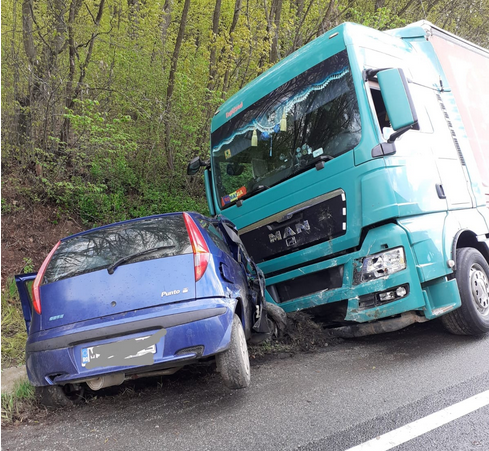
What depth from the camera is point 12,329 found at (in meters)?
5.83

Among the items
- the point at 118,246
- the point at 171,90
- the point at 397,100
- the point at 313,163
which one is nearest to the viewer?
the point at 118,246

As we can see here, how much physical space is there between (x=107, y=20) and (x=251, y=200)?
8.45m

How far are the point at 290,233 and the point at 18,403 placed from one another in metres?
2.87

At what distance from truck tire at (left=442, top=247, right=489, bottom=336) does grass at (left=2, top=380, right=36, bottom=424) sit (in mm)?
3944

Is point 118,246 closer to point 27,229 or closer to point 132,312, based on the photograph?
point 132,312

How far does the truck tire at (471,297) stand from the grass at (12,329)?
185 inches

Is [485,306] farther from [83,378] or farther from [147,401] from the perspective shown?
[83,378]

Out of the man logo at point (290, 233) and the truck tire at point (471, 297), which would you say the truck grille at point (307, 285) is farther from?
the truck tire at point (471, 297)

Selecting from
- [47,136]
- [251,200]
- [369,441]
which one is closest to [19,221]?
[47,136]

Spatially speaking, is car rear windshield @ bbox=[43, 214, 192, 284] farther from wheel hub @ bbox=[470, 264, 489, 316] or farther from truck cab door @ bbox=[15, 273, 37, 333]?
wheel hub @ bbox=[470, 264, 489, 316]

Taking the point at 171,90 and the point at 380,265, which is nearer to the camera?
the point at 380,265

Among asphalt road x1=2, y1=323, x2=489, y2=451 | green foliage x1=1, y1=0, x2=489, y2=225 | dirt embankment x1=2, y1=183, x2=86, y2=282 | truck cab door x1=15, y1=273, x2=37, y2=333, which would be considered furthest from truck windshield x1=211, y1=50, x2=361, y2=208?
dirt embankment x1=2, y1=183, x2=86, y2=282

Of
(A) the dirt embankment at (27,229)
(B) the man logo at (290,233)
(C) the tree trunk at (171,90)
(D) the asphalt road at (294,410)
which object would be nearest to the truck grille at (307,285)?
(B) the man logo at (290,233)

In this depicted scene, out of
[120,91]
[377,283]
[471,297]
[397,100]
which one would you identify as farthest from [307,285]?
[120,91]
